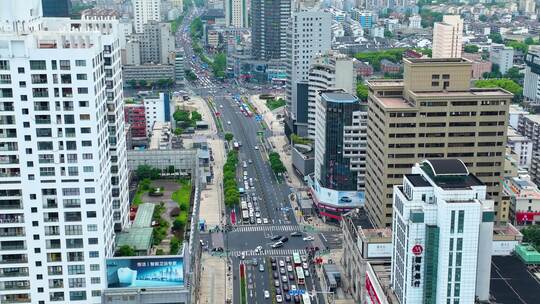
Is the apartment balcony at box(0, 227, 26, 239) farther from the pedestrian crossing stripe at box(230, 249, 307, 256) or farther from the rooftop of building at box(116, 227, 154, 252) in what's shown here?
the pedestrian crossing stripe at box(230, 249, 307, 256)

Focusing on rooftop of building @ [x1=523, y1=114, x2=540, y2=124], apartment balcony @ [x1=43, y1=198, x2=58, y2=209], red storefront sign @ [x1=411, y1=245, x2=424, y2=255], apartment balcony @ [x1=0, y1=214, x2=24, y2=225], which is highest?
apartment balcony @ [x1=43, y1=198, x2=58, y2=209]

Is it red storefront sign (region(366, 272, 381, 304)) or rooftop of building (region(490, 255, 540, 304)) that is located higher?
rooftop of building (region(490, 255, 540, 304))

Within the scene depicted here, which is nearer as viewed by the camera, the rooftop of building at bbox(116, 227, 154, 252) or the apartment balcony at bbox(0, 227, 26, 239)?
the apartment balcony at bbox(0, 227, 26, 239)

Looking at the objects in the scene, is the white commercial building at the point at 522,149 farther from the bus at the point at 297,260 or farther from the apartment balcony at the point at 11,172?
the apartment balcony at the point at 11,172

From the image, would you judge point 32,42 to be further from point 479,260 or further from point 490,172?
point 490,172

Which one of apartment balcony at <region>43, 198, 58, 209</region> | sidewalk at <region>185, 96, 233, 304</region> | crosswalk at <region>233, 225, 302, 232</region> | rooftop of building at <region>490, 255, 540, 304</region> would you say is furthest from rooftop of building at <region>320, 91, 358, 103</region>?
apartment balcony at <region>43, 198, 58, 209</region>

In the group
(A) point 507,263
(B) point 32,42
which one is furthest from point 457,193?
(B) point 32,42

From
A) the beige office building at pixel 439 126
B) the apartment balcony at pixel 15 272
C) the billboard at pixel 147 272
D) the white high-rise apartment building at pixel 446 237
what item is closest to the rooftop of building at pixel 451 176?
the white high-rise apartment building at pixel 446 237
